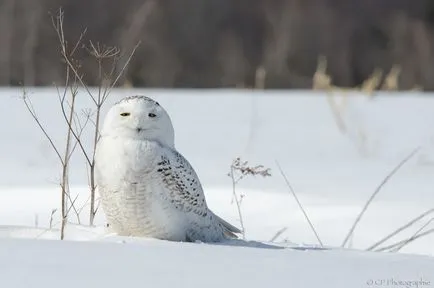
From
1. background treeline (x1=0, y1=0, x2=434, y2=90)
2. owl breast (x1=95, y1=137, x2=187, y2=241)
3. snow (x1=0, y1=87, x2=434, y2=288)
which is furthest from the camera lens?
background treeline (x1=0, y1=0, x2=434, y2=90)

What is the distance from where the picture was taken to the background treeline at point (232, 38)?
1388 centimetres

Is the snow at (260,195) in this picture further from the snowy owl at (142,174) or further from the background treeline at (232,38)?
the background treeline at (232,38)

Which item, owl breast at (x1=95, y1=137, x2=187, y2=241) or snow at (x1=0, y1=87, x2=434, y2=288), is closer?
snow at (x1=0, y1=87, x2=434, y2=288)

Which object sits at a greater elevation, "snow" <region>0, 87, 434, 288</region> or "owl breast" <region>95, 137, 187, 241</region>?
"owl breast" <region>95, 137, 187, 241</region>

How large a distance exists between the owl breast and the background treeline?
30.6 ft

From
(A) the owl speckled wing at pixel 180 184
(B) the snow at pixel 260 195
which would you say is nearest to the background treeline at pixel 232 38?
(B) the snow at pixel 260 195

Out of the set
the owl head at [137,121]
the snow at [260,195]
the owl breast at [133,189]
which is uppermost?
the owl head at [137,121]

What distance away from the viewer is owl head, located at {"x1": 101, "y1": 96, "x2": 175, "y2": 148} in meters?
3.21

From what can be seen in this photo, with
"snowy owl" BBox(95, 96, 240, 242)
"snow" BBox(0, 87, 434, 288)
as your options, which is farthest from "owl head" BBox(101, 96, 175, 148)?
"snow" BBox(0, 87, 434, 288)

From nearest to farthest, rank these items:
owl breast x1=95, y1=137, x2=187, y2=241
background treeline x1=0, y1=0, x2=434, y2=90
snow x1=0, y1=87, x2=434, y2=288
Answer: snow x1=0, y1=87, x2=434, y2=288 → owl breast x1=95, y1=137, x2=187, y2=241 → background treeline x1=0, y1=0, x2=434, y2=90

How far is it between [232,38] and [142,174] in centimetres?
1558

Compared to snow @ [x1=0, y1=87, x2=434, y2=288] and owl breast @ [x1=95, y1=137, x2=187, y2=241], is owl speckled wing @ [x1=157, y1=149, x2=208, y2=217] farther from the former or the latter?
snow @ [x1=0, y1=87, x2=434, y2=288]

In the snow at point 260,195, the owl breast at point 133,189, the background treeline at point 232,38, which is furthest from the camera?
the background treeline at point 232,38

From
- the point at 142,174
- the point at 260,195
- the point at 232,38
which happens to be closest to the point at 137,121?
the point at 142,174
